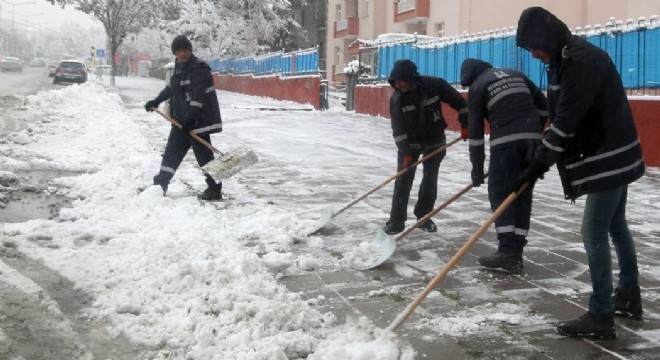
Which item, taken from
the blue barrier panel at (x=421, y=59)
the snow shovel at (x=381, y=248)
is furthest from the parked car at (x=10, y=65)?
the snow shovel at (x=381, y=248)

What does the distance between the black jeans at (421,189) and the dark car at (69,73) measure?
113 ft

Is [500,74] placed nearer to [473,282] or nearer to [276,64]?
[473,282]

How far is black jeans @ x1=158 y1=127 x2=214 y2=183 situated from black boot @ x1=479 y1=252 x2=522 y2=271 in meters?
3.85

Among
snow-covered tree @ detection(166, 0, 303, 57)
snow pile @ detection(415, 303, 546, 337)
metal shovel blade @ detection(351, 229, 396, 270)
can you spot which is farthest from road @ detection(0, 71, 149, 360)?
snow-covered tree @ detection(166, 0, 303, 57)

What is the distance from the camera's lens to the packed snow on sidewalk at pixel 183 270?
3760 millimetres

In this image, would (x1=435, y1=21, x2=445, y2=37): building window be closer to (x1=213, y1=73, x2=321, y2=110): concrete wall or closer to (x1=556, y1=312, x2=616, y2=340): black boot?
(x1=213, y1=73, x2=321, y2=110): concrete wall

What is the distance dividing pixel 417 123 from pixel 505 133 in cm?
119

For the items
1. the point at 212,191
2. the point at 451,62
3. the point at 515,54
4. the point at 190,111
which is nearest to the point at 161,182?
the point at 212,191

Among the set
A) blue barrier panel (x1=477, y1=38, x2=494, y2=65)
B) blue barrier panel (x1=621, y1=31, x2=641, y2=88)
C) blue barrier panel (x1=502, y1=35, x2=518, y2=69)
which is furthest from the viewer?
blue barrier panel (x1=477, y1=38, x2=494, y2=65)

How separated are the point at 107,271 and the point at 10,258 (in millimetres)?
887

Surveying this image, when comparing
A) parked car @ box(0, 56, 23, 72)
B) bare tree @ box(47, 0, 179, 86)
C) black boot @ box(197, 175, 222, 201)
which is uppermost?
bare tree @ box(47, 0, 179, 86)

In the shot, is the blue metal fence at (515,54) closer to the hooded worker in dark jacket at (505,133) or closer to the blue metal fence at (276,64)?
the blue metal fence at (276,64)

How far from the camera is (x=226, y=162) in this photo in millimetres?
7863

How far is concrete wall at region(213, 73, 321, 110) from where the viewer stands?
26766 millimetres
